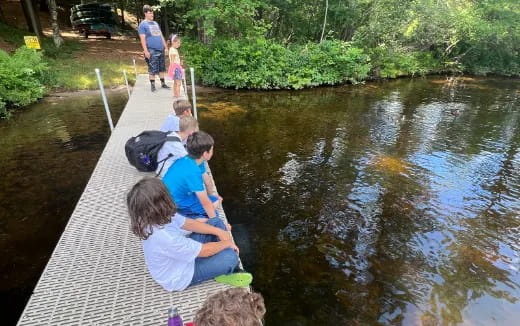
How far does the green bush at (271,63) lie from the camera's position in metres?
14.2

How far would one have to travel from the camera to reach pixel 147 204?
7.22ft

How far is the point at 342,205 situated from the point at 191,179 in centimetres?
369

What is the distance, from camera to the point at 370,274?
458 cm

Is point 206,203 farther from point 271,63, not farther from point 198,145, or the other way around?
point 271,63

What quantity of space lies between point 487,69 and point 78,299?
2513 cm

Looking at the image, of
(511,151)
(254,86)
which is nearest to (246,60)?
(254,86)

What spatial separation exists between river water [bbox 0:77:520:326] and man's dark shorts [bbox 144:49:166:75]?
201 cm

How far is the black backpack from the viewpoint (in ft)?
15.0

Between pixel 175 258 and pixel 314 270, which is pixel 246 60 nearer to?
pixel 314 270

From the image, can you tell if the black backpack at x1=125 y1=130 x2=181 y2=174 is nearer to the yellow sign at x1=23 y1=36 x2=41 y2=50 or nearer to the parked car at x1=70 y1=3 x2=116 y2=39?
the yellow sign at x1=23 y1=36 x2=41 y2=50

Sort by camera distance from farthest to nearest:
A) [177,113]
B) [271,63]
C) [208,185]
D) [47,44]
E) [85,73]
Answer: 1. [47,44]
2. [271,63]
3. [85,73]
4. [177,113]
5. [208,185]

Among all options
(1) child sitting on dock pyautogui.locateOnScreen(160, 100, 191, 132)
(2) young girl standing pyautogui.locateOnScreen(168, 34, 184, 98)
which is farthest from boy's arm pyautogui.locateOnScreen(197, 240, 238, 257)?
(2) young girl standing pyautogui.locateOnScreen(168, 34, 184, 98)

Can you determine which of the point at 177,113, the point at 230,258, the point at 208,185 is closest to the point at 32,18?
the point at 177,113

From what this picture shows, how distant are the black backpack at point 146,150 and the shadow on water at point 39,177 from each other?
177 cm
